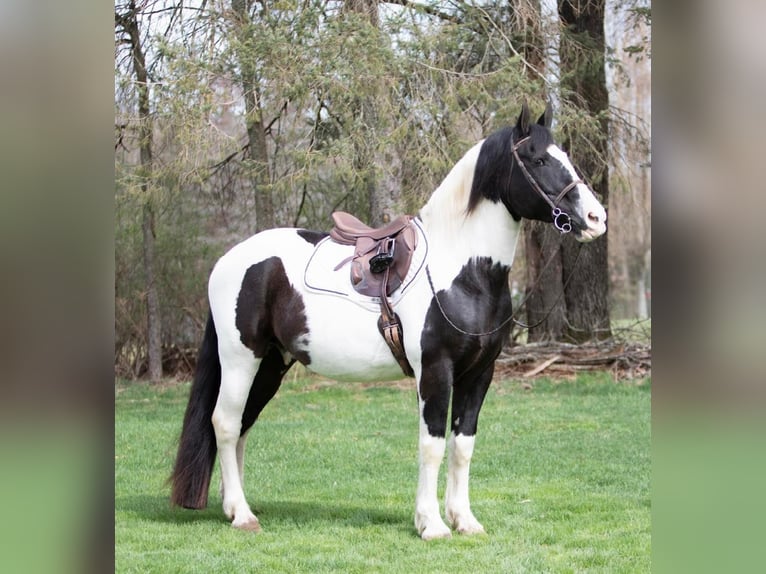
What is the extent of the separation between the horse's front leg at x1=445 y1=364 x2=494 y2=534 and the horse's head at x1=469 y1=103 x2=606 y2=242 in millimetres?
798

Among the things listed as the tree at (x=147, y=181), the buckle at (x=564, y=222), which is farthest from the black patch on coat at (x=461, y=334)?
the tree at (x=147, y=181)

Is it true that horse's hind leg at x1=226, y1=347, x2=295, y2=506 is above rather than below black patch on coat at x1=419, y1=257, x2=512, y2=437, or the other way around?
below

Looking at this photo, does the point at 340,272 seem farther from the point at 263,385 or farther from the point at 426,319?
the point at 263,385

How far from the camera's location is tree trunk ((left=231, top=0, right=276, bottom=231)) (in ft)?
25.6

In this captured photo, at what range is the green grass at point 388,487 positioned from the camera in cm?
359

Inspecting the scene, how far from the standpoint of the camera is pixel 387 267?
3816mm

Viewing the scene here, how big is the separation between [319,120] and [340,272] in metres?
4.79

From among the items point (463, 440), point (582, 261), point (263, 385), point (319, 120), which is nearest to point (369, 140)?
point (319, 120)

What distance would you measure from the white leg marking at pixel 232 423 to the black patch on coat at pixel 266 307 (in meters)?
0.14

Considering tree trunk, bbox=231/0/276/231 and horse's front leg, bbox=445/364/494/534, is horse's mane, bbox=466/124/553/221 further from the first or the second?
tree trunk, bbox=231/0/276/231

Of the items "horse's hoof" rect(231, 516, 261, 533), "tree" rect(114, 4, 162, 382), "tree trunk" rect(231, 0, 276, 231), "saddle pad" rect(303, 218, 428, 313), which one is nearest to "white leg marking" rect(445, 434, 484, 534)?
"saddle pad" rect(303, 218, 428, 313)

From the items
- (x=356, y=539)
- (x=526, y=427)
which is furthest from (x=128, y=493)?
(x=526, y=427)

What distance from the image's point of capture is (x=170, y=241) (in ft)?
32.1

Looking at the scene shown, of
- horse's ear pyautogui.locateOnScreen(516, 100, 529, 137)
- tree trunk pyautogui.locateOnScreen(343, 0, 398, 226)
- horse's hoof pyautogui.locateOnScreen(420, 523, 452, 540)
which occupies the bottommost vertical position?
horse's hoof pyautogui.locateOnScreen(420, 523, 452, 540)
